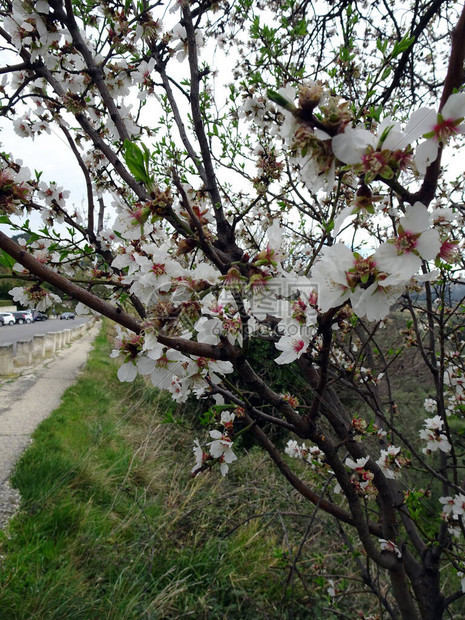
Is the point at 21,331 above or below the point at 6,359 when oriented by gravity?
below

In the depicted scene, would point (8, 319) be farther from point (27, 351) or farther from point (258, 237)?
point (258, 237)

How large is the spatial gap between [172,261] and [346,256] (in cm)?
48

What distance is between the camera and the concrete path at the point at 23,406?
12.6ft

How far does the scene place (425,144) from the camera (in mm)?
647

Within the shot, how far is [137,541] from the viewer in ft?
11.2

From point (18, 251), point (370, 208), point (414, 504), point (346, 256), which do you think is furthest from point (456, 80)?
point (414, 504)

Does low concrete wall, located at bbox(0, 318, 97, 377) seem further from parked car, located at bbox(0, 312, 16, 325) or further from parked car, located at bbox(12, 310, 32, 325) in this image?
parked car, located at bbox(12, 310, 32, 325)

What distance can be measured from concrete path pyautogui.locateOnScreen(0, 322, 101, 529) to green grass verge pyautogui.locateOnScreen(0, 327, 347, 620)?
6.0 inches

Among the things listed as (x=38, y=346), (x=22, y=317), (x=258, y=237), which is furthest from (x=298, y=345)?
(x=22, y=317)

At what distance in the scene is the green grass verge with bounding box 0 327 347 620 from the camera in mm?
2660

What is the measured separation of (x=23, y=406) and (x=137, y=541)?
4114 mm

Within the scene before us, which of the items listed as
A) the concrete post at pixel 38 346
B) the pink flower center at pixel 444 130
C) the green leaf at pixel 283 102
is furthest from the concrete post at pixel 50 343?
the pink flower center at pixel 444 130

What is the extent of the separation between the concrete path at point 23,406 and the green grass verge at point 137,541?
Result: 6.0 inches

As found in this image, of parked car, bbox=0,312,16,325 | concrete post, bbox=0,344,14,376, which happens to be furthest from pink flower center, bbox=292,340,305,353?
parked car, bbox=0,312,16,325
